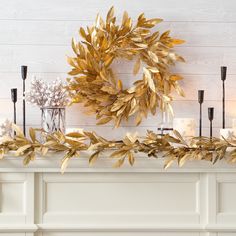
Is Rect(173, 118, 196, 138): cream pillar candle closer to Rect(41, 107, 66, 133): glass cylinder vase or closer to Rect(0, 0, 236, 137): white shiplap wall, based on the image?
Rect(0, 0, 236, 137): white shiplap wall

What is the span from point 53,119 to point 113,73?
33 centimetres

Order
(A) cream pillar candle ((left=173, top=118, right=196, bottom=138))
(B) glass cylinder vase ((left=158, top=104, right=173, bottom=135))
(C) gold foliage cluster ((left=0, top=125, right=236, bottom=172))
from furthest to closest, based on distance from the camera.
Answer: (B) glass cylinder vase ((left=158, top=104, right=173, bottom=135)) → (A) cream pillar candle ((left=173, top=118, right=196, bottom=138)) → (C) gold foliage cluster ((left=0, top=125, right=236, bottom=172))

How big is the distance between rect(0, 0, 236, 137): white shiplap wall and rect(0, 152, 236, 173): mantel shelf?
0.31 meters

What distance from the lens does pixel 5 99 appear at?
2.45 meters

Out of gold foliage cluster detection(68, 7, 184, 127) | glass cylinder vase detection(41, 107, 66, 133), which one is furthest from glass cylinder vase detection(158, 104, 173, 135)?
glass cylinder vase detection(41, 107, 66, 133)

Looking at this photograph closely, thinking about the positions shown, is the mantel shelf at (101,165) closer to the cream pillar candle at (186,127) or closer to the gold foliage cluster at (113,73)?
the cream pillar candle at (186,127)

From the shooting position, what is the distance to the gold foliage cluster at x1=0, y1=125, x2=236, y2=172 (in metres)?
2.14

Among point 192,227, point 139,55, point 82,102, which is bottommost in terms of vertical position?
point 192,227

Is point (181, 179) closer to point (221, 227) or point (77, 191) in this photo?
point (221, 227)

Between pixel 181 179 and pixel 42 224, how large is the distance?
551 mm

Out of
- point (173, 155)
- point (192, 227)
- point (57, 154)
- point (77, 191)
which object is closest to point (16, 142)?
point (57, 154)

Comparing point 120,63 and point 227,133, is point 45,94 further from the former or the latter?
point 227,133

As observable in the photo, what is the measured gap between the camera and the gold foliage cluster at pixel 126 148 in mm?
2139

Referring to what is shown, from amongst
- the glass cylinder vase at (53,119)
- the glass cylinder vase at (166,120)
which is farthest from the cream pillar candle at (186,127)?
the glass cylinder vase at (53,119)
